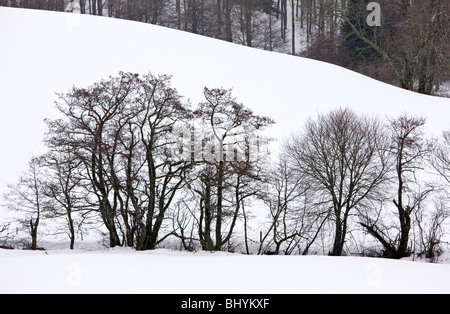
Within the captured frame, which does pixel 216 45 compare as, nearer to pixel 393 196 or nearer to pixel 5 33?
pixel 5 33

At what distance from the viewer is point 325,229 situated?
1847cm

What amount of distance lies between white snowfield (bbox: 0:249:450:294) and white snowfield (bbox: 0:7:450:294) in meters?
0.03

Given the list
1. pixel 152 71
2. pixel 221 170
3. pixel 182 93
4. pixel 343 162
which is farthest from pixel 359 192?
pixel 152 71

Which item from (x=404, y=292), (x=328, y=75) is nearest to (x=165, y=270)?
(x=404, y=292)

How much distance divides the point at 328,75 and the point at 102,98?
62.5ft

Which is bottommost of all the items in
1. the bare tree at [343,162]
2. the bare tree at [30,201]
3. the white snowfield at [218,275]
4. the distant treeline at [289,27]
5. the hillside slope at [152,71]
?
the white snowfield at [218,275]

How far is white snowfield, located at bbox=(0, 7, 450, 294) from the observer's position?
1136 centimetres

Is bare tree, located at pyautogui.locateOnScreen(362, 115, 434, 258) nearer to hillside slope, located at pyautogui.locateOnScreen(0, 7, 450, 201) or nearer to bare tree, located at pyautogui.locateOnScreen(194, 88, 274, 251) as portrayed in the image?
bare tree, located at pyautogui.locateOnScreen(194, 88, 274, 251)

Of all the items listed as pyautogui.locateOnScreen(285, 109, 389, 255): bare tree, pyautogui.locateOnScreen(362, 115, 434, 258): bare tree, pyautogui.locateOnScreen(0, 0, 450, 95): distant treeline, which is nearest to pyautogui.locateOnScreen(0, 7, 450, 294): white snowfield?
pyautogui.locateOnScreen(362, 115, 434, 258): bare tree

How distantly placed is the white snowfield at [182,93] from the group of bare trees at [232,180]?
7.72ft

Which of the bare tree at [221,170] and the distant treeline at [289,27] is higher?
the distant treeline at [289,27]

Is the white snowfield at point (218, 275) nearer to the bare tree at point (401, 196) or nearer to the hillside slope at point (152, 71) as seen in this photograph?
the bare tree at point (401, 196)

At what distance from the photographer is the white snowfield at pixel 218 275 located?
10820mm

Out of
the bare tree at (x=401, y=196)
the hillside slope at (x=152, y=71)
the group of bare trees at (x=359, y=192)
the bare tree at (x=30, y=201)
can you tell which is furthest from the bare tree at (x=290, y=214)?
the bare tree at (x=30, y=201)
